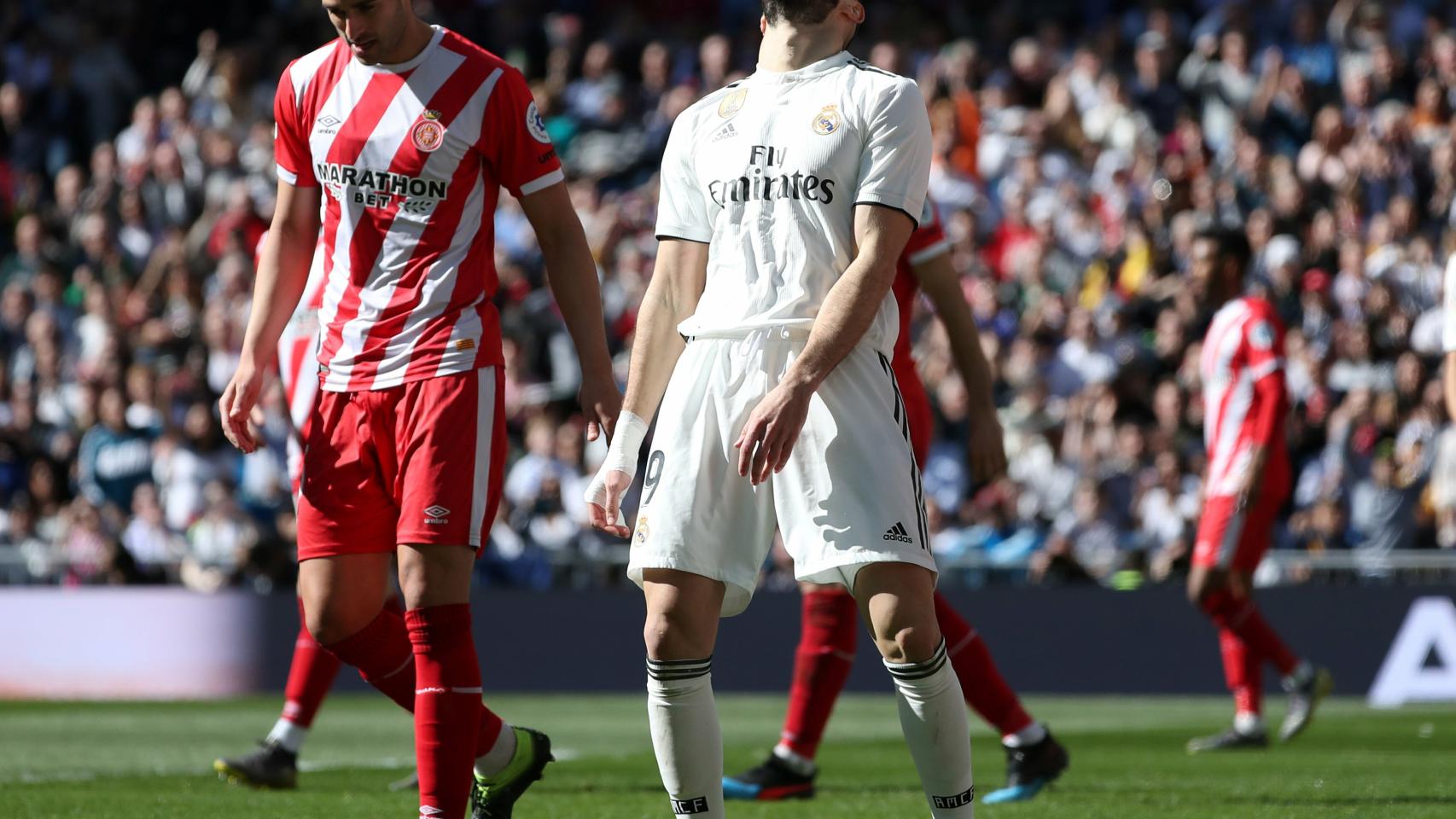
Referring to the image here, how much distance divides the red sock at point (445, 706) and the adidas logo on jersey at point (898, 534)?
1384 millimetres

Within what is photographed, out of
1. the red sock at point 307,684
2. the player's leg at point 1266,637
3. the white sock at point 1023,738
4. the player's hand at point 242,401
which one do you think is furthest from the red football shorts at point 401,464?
the player's leg at point 1266,637

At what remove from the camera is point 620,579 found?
1495 centimetres

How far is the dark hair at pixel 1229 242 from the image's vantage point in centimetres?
1027

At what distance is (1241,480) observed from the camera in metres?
10.1

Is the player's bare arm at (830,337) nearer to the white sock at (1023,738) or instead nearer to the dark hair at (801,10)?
the dark hair at (801,10)

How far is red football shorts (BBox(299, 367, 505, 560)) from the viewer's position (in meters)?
5.66

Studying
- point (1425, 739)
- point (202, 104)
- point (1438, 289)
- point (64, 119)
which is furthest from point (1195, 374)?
point (64, 119)

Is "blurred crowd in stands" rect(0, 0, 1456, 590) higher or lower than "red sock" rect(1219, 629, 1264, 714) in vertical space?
higher

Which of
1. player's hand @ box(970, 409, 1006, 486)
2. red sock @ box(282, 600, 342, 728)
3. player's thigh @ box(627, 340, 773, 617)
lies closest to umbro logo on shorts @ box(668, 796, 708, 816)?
player's thigh @ box(627, 340, 773, 617)

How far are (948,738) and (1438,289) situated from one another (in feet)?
39.0

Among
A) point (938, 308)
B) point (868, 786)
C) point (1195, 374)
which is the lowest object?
point (868, 786)

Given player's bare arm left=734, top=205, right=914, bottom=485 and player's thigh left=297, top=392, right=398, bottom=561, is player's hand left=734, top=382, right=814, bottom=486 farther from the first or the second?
player's thigh left=297, top=392, right=398, bottom=561

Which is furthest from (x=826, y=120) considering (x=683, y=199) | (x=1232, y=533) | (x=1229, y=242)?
(x=1232, y=533)

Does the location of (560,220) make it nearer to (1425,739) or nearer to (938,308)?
(938,308)
